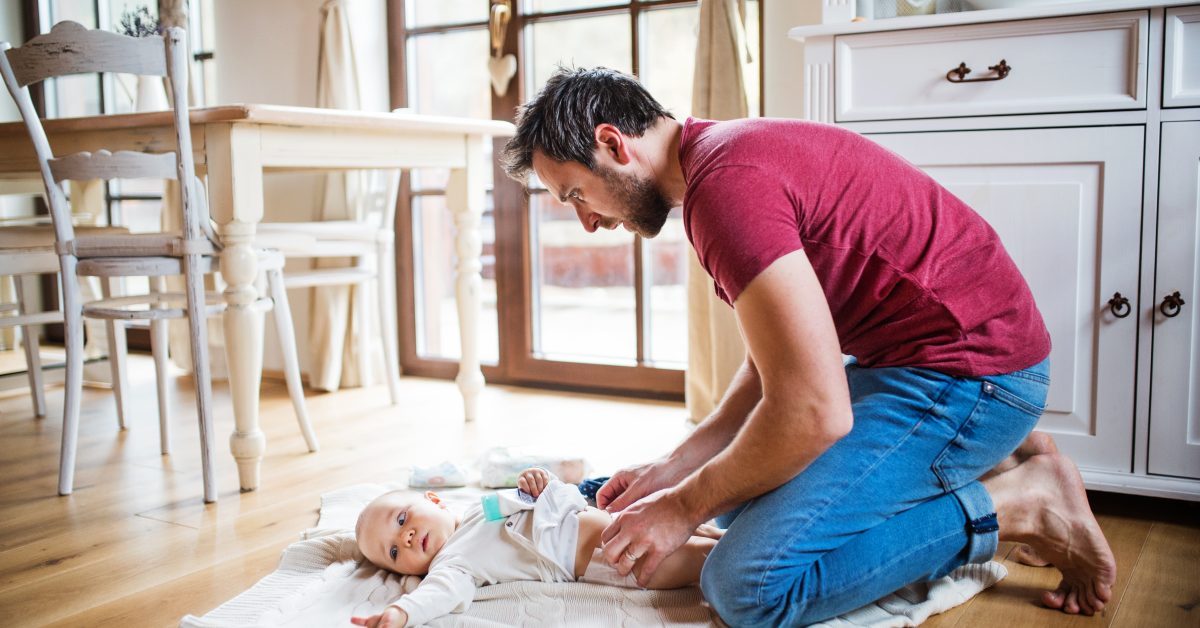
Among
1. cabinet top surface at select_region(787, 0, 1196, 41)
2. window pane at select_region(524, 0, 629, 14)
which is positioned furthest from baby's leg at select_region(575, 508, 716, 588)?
window pane at select_region(524, 0, 629, 14)

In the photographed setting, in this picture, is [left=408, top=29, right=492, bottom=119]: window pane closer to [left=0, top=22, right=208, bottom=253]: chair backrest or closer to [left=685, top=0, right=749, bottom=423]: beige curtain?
[left=685, top=0, right=749, bottom=423]: beige curtain

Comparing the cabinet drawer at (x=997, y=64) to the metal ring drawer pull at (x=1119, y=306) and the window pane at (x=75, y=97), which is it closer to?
the metal ring drawer pull at (x=1119, y=306)

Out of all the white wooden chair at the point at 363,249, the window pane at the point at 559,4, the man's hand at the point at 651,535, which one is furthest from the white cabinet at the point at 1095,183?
the white wooden chair at the point at 363,249

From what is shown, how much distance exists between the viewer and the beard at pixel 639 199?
4.66 ft

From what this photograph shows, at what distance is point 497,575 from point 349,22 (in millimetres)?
2425

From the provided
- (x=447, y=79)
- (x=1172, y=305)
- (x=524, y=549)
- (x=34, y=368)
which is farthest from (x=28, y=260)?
(x=1172, y=305)

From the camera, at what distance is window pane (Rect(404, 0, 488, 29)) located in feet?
11.5

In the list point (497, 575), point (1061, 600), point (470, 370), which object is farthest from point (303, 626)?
point (470, 370)

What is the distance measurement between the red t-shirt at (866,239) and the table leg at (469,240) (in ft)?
4.96

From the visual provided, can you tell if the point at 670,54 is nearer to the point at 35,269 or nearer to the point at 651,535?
the point at 35,269

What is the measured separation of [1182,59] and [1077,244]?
0.36 meters

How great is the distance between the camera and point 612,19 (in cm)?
319

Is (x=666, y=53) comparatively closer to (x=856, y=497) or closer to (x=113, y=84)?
(x=856, y=497)

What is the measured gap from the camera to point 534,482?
5.51 ft
